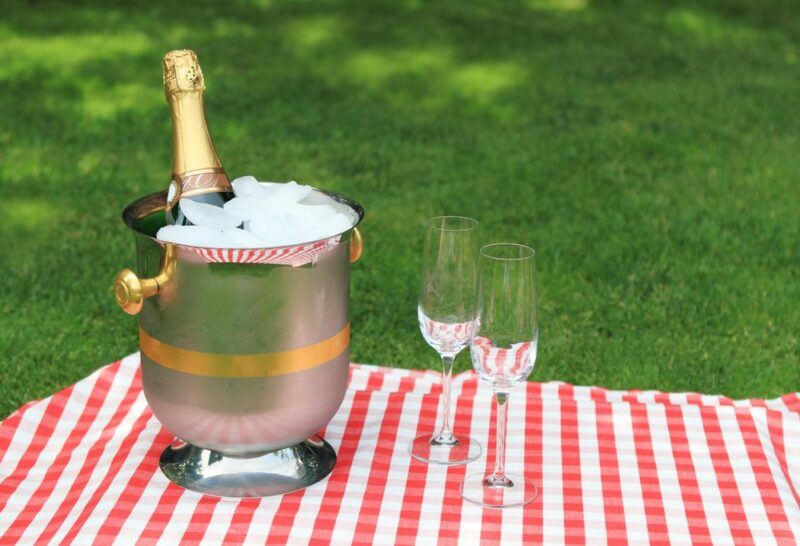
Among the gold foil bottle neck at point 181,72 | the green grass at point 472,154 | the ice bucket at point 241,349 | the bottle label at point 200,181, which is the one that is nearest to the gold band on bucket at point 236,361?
the ice bucket at point 241,349

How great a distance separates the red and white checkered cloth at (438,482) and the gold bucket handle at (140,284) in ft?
1.18

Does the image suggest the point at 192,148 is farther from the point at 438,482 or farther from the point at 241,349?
the point at 438,482

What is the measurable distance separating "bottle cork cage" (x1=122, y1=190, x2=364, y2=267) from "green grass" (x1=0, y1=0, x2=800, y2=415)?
168 cm

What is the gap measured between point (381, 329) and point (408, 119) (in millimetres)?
2556

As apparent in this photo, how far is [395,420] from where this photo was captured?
238 cm

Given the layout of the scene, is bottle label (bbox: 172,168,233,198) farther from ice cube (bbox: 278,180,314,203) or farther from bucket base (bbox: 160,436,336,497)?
bucket base (bbox: 160,436,336,497)

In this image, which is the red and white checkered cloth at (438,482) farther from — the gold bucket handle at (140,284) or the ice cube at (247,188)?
the ice cube at (247,188)

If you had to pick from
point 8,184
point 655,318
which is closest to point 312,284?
point 655,318

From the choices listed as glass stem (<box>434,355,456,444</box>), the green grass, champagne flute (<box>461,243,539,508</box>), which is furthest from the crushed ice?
the green grass

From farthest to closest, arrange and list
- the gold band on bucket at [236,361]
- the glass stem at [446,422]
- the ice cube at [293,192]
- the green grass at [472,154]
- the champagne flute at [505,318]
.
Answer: the green grass at [472,154], the glass stem at [446,422], the ice cube at [293,192], the gold band on bucket at [236,361], the champagne flute at [505,318]

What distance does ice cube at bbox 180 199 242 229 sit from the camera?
2.03 meters

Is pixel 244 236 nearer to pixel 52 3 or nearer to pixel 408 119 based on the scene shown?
pixel 408 119

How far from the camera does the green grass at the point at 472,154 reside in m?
4.15

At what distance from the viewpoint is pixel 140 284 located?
194 centimetres
